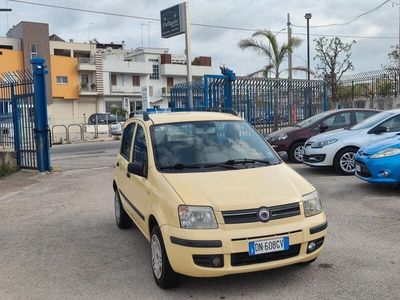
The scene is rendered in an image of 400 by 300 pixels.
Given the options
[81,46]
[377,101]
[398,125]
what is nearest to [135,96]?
[81,46]

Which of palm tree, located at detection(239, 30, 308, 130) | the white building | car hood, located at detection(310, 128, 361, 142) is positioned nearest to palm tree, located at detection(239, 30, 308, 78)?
palm tree, located at detection(239, 30, 308, 130)

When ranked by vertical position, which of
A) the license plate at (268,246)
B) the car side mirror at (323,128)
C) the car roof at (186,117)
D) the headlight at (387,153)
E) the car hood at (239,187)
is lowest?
the license plate at (268,246)

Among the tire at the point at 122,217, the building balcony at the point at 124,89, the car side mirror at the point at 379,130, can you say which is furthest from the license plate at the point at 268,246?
the building balcony at the point at 124,89

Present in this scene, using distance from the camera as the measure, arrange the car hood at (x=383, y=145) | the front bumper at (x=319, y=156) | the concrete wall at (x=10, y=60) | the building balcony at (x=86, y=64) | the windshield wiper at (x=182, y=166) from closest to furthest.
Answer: the windshield wiper at (x=182, y=166) < the car hood at (x=383, y=145) < the front bumper at (x=319, y=156) < the concrete wall at (x=10, y=60) < the building balcony at (x=86, y=64)

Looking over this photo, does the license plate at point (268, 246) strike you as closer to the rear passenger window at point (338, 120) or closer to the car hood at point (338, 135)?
the car hood at point (338, 135)

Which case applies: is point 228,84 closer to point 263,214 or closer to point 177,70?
point 263,214

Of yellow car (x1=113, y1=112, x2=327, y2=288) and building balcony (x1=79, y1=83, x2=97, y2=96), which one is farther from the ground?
building balcony (x1=79, y1=83, x2=97, y2=96)

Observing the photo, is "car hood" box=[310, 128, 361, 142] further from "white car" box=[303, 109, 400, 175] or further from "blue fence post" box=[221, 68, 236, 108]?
"blue fence post" box=[221, 68, 236, 108]

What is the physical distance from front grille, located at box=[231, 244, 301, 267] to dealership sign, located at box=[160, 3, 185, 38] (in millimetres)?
11735

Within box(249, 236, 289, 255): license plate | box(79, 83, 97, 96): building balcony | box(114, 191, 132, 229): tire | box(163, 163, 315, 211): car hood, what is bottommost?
box(114, 191, 132, 229): tire

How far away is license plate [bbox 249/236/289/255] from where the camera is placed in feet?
13.3

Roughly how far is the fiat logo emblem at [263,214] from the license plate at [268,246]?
0.19 m

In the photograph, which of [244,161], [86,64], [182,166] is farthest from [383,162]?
[86,64]

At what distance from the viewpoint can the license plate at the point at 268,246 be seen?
406 centimetres
